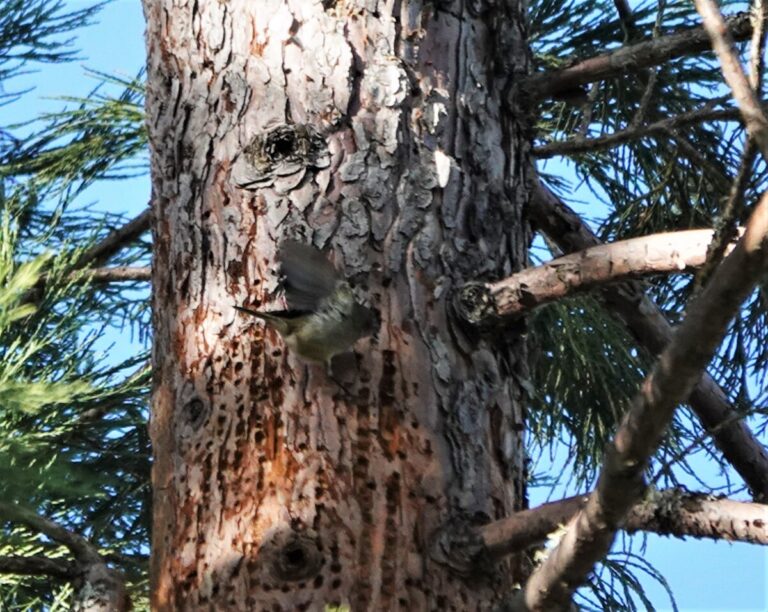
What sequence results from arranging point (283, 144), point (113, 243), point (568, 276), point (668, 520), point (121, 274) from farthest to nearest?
point (113, 243), point (121, 274), point (283, 144), point (568, 276), point (668, 520)

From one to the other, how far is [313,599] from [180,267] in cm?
55

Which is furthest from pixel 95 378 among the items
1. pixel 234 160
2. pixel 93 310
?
pixel 234 160

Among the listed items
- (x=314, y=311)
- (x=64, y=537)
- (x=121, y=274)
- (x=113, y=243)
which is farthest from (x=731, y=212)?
(x=113, y=243)

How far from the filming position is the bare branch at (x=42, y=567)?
190cm

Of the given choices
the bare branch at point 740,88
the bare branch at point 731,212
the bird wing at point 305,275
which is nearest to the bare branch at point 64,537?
the bird wing at point 305,275

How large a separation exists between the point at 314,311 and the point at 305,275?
0.06 meters

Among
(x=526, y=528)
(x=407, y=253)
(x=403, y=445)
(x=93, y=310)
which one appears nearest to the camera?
(x=526, y=528)

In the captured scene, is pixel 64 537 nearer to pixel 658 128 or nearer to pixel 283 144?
pixel 283 144

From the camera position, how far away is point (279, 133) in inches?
75.9

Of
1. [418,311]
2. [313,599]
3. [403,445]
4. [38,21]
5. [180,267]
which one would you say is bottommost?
[313,599]

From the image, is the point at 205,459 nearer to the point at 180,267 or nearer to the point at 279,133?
the point at 180,267

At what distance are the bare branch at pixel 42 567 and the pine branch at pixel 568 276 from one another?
683mm

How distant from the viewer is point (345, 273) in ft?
5.99

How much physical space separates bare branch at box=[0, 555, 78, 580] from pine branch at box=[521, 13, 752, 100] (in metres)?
1.01
